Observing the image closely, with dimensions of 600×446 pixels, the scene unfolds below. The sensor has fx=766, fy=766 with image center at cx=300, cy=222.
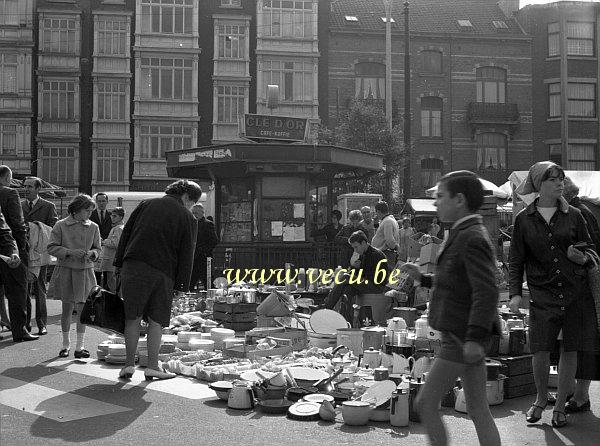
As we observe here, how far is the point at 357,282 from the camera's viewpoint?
1048cm

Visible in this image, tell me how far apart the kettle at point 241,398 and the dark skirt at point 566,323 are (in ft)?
7.55

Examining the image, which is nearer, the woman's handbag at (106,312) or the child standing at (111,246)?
the woman's handbag at (106,312)

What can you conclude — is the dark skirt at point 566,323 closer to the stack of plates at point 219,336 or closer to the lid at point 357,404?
the lid at point 357,404

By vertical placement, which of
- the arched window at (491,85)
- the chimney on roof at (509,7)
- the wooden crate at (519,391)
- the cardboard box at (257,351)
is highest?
the chimney on roof at (509,7)

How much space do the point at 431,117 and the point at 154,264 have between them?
3428 cm

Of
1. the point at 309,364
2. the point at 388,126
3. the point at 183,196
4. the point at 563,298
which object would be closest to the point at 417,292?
the point at 309,364

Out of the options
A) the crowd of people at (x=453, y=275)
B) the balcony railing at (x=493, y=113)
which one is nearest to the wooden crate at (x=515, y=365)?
the crowd of people at (x=453, y=275)

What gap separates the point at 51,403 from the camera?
639 centimetres

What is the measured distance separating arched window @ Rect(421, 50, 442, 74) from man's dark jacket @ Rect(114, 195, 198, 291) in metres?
34.4

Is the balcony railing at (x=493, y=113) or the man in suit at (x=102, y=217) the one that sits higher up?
the balcony railing at (x=493, y=113)

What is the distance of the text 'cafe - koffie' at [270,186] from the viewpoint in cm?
1598

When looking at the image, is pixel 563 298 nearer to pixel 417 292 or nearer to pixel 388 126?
pixel 417 292

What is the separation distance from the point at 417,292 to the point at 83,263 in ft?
15.9

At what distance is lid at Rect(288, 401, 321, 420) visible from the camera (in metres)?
5.99
